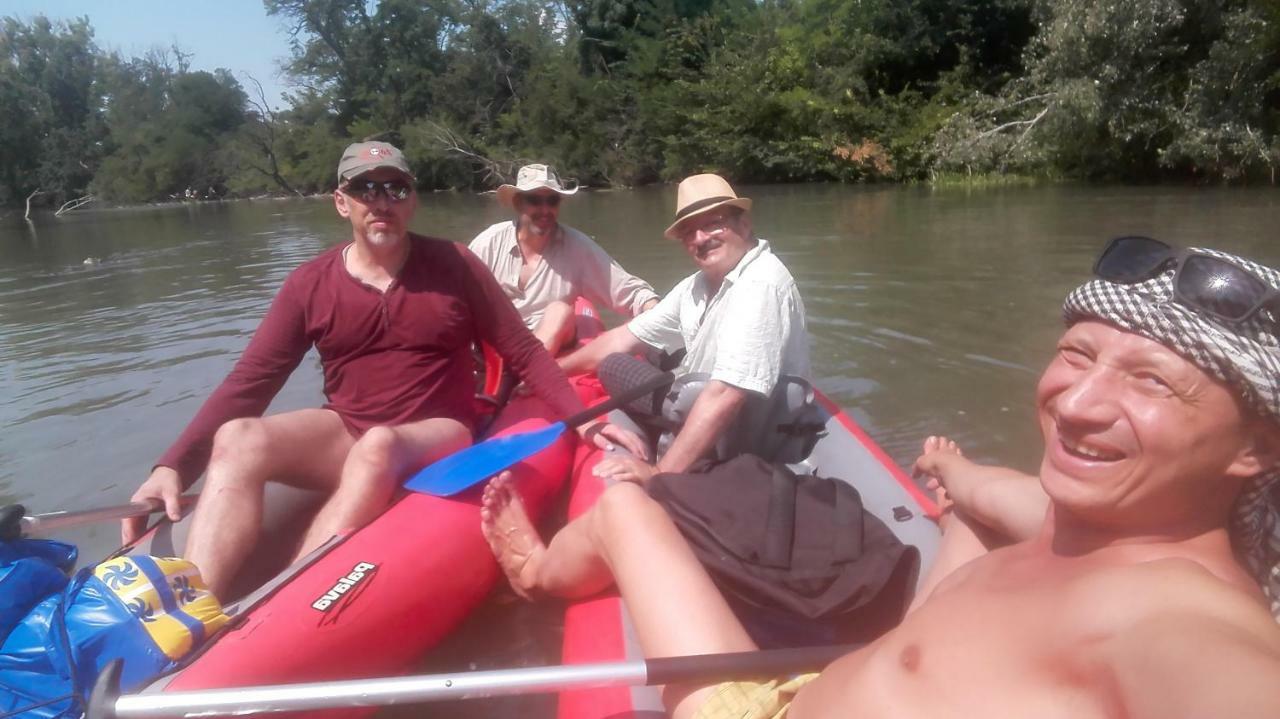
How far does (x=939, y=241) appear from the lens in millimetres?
9711

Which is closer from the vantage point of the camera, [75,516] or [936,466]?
[936,466]

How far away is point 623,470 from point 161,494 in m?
1.28

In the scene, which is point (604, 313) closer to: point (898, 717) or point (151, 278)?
point (898, 717)

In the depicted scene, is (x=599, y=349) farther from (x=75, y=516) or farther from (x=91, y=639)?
(x=91, y=639)

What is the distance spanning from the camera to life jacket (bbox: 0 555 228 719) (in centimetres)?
167

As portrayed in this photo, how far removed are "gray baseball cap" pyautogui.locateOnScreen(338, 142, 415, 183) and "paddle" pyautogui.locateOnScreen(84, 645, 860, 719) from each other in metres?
1.54

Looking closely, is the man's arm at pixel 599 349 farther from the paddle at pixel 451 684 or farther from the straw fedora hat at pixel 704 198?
the paddle at pixel 451 684

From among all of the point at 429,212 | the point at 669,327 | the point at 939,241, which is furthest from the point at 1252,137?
the point at 429,212

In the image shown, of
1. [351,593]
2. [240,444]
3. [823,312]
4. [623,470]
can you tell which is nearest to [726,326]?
[623,470]

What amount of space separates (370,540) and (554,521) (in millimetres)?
820

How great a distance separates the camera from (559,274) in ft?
14.2

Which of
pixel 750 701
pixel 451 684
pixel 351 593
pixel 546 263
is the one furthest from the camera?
pixel 546 263

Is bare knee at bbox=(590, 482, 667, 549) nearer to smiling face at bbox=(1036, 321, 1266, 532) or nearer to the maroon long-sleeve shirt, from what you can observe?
smiling face at bbox=(1036, 321, 1266, 532)

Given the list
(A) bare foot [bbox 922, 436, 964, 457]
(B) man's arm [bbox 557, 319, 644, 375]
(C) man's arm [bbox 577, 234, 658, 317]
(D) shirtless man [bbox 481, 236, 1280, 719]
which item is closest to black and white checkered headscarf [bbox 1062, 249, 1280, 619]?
(D) shirtless man [bbox 481, 236, 1280, 719]
